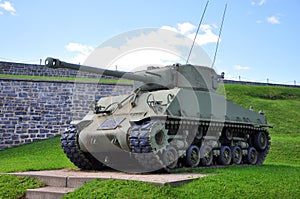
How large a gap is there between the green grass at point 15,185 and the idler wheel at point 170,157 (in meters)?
2.91

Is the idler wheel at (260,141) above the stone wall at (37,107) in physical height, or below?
below

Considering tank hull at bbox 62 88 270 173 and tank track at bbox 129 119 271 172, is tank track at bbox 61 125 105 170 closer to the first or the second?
tank hull at bbox 62 88 270 173

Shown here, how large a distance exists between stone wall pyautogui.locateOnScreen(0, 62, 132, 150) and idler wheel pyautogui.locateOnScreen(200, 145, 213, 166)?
11.0 meters

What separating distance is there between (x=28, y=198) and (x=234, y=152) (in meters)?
6.72

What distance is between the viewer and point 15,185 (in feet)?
29.7

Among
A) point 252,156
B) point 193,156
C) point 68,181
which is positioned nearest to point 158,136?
point 193,156

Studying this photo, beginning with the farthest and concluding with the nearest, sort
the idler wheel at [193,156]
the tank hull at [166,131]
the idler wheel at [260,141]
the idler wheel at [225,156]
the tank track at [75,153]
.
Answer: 1. the idler wheel at [260,141]
2. the idler wheel at [225,156]
3. the tank track at [75,153]
4. the idler wheel at [193,156]
5. the tank hull at [166,131]

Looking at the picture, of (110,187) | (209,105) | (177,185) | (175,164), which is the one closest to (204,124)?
(209,105)

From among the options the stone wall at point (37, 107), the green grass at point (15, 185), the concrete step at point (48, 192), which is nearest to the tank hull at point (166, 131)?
the concrete step at point (48, 192)

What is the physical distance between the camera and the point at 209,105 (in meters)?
11.6

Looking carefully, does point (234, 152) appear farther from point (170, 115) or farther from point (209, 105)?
point (170, 115)

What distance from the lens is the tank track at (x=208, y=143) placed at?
9227 millimetres

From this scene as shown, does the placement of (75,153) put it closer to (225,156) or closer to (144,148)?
(144,148)

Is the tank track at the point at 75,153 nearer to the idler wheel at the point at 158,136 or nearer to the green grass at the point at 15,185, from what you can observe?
the green grass at the point at 15,185
